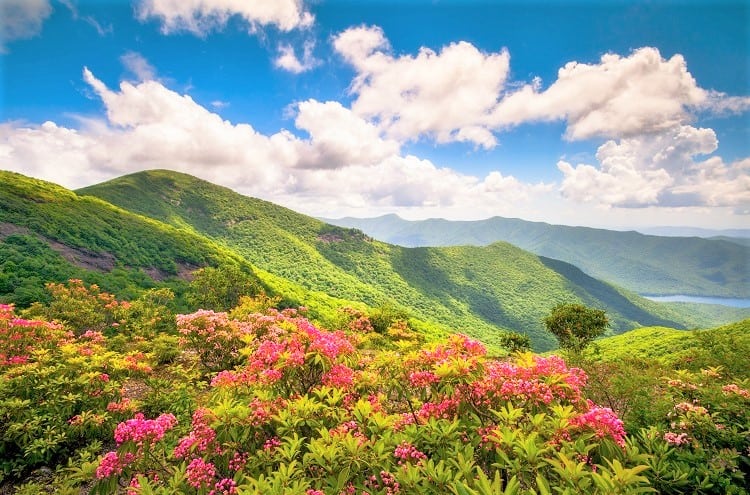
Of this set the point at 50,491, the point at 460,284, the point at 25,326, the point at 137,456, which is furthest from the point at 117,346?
the point at 460,284

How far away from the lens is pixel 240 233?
113m

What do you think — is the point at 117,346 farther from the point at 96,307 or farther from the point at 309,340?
the point at 309,340

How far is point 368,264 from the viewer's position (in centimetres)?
11988

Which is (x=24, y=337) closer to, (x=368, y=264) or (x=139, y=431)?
(x=139, y=431)

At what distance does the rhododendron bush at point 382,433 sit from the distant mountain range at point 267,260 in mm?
16141

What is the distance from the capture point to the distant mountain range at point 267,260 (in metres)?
34.7

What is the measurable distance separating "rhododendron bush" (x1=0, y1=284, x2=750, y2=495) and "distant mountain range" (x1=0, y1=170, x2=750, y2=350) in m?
16.1

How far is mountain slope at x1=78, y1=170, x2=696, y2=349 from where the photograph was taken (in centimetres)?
9669

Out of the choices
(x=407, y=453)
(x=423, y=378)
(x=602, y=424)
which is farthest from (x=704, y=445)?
(x=407, y=453)

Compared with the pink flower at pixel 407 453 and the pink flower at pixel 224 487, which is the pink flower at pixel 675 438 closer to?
the pink flower at pixel 407 453

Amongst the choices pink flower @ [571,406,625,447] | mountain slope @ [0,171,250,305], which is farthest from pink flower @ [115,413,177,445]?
mountain slope @ [0,171,250,305]

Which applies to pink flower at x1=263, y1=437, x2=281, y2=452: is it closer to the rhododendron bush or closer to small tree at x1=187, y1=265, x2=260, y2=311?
the rhododendron bush

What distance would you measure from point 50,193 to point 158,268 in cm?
2001

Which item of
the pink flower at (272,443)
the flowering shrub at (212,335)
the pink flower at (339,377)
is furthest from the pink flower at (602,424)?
the flowering shrub at (212,335)
